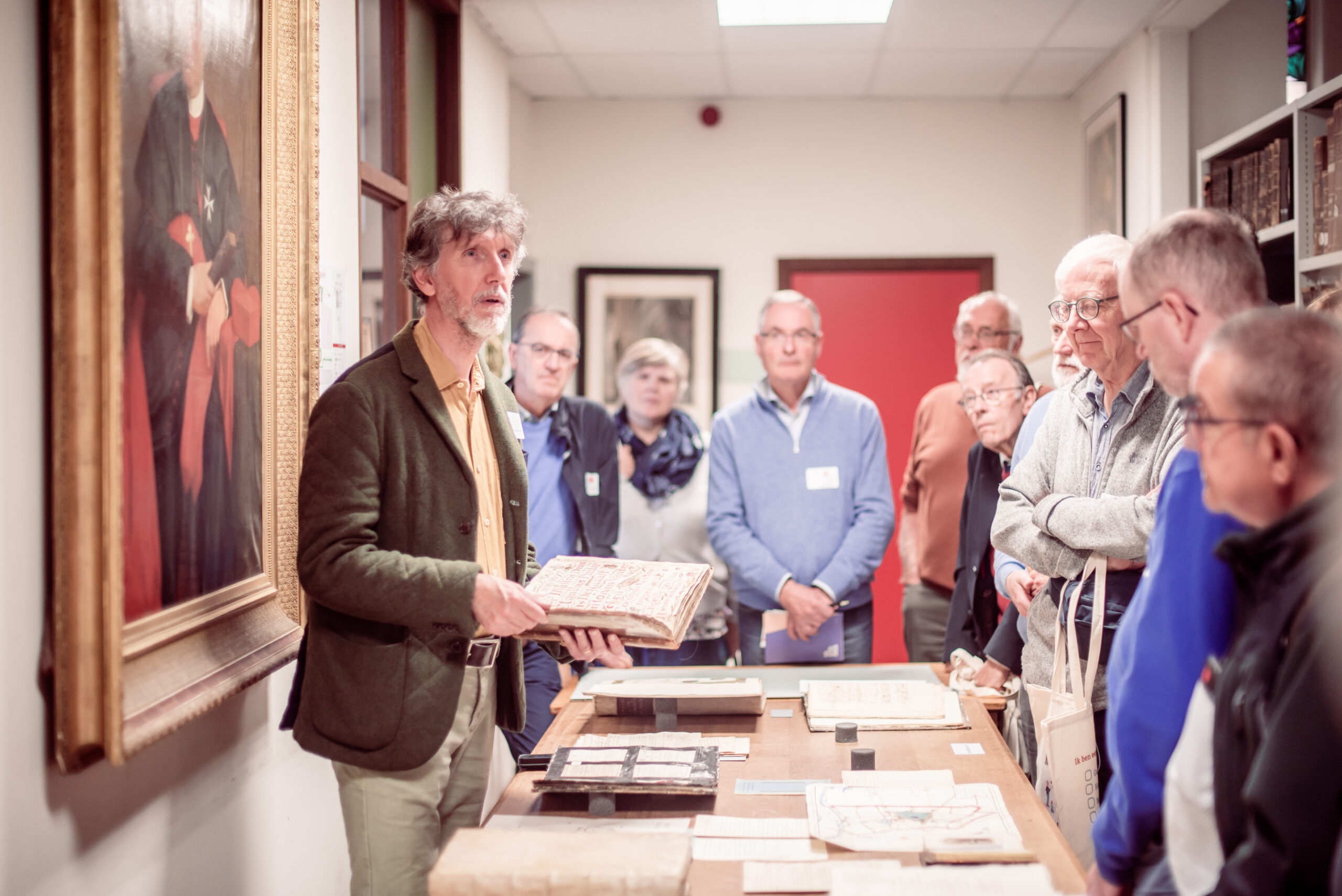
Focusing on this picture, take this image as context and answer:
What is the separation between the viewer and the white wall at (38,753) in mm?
1206

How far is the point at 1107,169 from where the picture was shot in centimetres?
487

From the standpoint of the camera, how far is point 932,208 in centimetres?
540

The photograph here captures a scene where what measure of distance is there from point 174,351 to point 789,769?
1277 millimetres

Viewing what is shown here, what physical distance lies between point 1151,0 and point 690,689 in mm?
3694

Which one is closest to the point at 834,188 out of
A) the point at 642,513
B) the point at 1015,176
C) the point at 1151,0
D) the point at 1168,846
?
the point at 1015,176

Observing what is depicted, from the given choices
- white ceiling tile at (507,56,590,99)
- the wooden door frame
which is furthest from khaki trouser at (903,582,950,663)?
white ceiling tile at (507,56,590,99)

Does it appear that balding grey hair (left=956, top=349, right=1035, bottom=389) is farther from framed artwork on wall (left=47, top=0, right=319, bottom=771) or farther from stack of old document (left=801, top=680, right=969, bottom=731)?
framed artwork on wall (left=47, top=0, right=319, bottom=771)

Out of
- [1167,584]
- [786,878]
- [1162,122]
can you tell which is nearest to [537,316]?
[786,878]

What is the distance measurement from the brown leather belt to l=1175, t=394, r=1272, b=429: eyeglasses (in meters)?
1.24

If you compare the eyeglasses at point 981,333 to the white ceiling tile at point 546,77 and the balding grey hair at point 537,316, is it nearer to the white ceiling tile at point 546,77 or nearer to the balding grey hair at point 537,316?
the balding grey hair at point 537,316

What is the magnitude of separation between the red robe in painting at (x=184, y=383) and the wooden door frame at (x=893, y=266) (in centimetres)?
390

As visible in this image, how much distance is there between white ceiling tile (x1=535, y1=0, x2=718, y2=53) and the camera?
4.07m

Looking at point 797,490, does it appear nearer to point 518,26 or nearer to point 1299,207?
point 1299,207

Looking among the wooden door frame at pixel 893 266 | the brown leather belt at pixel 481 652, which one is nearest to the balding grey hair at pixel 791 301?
the brown leather belt at pixel 481 652
